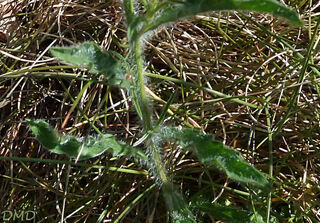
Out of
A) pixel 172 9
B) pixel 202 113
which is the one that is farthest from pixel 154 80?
pixel 172 9

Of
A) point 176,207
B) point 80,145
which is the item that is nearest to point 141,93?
point 80,145

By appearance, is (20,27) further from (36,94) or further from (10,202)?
(10,202)

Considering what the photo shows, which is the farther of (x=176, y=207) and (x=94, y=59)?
(x=176, y=207)

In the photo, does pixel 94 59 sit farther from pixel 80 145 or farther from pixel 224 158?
pixel 224 158

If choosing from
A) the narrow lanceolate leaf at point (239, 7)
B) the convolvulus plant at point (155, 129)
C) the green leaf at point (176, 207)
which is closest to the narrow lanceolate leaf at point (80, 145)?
the convolvulus plant at point (155, 129)

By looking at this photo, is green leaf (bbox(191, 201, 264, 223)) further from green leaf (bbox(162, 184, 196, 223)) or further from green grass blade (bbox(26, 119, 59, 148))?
green grass blade (bbox(26, 119, 59, 148))

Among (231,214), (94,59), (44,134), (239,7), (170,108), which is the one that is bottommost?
(231,214)

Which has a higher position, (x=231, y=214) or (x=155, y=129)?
(x=155, y=129)
